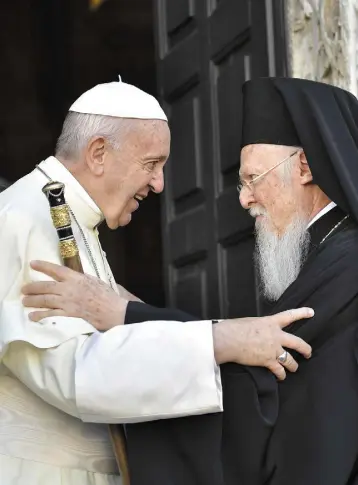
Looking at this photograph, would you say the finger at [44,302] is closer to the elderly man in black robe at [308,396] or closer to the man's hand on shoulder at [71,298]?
the man's hand on shoulder at [71,298]

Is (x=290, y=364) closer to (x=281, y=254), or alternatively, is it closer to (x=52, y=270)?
(x=281, y=254)

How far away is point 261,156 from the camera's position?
165 inches

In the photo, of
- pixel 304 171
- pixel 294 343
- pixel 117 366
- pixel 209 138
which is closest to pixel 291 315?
pixel 294 343

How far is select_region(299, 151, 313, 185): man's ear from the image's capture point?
4.07 m

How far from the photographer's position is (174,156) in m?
6.02

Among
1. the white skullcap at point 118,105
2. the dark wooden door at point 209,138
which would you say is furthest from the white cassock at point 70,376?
the dark wooden door at point 209,138

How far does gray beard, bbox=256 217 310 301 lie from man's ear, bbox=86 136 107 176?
623mm

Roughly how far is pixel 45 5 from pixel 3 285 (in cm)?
738

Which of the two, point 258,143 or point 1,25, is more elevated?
point 1,25

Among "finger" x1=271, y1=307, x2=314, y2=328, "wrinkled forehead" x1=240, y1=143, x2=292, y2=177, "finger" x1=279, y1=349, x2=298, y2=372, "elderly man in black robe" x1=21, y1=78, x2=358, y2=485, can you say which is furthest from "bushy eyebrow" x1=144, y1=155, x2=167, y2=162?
"finger" x1=279, y1=349, x2=298, y2=372

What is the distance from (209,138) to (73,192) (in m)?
1.96

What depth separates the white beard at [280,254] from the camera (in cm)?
408

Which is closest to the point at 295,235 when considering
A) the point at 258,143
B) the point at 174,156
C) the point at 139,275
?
the point at 258,143

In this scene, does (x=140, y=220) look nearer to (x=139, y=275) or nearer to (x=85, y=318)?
(x=139, y=275)
